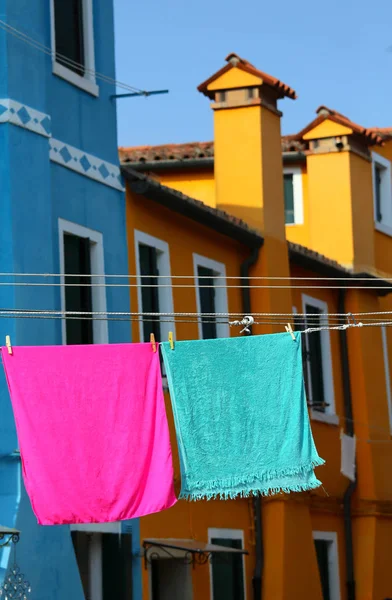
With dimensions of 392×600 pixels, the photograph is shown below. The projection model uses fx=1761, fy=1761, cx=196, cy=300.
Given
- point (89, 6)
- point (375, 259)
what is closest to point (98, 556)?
point (89, 6)

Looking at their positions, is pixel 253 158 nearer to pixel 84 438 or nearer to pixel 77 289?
pixel 77 289

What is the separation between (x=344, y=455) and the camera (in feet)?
88.5

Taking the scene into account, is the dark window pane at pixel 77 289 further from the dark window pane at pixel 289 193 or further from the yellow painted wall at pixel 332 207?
the dark window pane at pixel 289 193

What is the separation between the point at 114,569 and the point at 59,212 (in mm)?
4127

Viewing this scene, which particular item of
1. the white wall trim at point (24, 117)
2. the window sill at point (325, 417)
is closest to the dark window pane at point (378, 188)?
the window sill at point (325, 417)

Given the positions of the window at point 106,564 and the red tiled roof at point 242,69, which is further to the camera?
the red tiled roof at point 242,69

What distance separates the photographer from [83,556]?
19688 mm

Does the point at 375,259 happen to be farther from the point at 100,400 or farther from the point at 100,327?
the point at 100,400

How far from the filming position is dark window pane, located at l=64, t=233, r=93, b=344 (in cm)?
1975

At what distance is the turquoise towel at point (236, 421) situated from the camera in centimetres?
1597

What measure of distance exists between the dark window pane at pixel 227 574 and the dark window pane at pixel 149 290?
9.63ft

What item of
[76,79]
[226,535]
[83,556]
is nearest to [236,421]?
[83,556]

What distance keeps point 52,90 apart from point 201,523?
5.99 meters

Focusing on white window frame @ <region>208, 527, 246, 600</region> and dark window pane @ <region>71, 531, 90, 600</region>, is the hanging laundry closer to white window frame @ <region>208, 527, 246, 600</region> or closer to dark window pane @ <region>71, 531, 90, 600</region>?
white window frame @ <region>208, 527, 246, 600</region>
